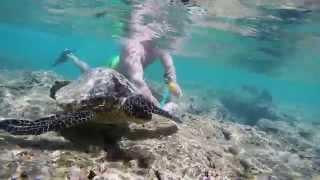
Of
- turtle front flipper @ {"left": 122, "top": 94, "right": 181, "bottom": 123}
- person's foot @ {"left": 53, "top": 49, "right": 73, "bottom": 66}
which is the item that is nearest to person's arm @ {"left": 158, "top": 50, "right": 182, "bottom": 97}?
turtle front flipper @ {"left": 122, "top": 94, "right": 181, "bottom": 123}

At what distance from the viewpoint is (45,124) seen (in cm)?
423

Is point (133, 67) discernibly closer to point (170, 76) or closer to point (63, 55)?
point (170, 76)

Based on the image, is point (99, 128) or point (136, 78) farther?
point (136, 78)

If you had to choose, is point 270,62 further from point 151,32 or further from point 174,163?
point 174,163

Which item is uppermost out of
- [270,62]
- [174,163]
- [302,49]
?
[174,163]

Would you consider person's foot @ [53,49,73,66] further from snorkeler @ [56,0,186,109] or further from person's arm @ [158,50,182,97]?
person's arm @ [158,50,182,97]

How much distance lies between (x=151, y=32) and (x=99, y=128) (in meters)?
17.1

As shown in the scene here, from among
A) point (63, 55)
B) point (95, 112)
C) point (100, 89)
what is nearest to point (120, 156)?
point (95, 112)

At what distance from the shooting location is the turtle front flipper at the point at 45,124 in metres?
4.14

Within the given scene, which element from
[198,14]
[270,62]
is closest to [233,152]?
[198,14]

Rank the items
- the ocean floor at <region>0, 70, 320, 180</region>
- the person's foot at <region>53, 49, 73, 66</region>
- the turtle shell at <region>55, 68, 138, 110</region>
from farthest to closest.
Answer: the person's foot at <region>53, 49, 73, 66</region> → the turtle shell at <region>55, 68, 138, 110</region> → the ocean floor at <region>0, 70, 320, 180</region>

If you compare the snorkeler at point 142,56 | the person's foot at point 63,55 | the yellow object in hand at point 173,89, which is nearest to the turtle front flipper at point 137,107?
the snorkeler at point 142,56

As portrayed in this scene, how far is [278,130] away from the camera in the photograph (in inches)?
639

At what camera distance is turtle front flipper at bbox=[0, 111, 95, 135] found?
4.14 metres
